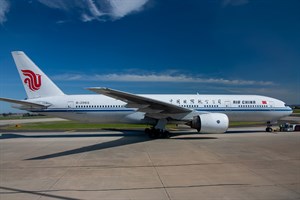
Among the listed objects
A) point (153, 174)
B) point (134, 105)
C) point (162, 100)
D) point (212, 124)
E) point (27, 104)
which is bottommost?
point (153, 174)

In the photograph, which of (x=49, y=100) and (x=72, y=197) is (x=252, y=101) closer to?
(x=49, y=100)

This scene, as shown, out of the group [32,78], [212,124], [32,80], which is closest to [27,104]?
[32,80]

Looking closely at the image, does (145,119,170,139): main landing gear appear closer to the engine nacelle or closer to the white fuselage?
the white fuselage

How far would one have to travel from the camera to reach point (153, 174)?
781 centimetres

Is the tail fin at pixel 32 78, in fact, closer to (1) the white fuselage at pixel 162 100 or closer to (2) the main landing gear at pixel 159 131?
(1) the white fuselage at pixel 162 100

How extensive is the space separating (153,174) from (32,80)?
14.6m

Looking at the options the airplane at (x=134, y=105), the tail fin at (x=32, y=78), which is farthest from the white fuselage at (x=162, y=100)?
the tail fin at (x=32, y=78)

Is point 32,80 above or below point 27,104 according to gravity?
above

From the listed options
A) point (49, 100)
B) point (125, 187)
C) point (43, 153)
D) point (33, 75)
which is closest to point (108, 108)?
point (49, 100)

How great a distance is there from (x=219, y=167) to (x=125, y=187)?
3647 mm

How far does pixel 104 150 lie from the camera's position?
12359mm

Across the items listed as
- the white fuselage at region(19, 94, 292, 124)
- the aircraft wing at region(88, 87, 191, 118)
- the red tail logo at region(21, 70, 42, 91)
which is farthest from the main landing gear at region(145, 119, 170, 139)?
the red tail logo at region(21, 70, 42, 91)

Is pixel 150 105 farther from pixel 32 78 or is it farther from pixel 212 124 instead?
pixel 32 78

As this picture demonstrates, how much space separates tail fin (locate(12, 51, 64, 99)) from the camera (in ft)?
60.2
